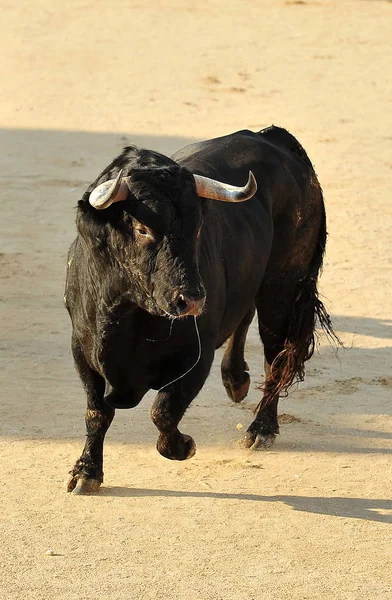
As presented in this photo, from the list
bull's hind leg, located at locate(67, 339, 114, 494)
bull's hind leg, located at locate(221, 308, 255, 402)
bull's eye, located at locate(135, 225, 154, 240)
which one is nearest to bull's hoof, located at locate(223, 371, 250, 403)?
bull's hind leg, located at locate(221, 308, 255, 402)

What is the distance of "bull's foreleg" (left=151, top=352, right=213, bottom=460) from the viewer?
243 inches

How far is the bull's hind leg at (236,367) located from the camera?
794 centimetres

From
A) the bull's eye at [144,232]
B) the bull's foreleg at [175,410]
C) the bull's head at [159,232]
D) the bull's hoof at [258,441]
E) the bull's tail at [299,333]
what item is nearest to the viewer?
the bull's head at [159,232]

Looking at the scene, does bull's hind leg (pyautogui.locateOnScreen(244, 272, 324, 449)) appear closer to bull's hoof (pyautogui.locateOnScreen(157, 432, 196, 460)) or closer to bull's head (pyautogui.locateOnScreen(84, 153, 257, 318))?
bull's hoof (pyautogui.locateOnScreen(157, 432, 196, 460))

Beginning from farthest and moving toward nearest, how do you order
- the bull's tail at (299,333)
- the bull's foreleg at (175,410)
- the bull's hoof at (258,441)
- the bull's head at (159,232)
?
the bull's tail at (299,333)
the bull's hoof at (258,441)
the bull's foreleg at (175,410)
the bull's head at (159,232)

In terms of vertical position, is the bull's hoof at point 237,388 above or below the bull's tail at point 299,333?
below

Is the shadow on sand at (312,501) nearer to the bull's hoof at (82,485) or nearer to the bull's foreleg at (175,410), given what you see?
the bull's hoof at (82,485)

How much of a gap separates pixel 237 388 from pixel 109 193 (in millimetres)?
2614

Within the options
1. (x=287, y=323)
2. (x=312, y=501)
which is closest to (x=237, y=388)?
(x=287, y=323)

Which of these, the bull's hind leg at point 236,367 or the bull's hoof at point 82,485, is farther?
the bull's hind leg at point 236,367

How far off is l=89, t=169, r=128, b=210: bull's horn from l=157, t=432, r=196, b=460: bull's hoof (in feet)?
4.08

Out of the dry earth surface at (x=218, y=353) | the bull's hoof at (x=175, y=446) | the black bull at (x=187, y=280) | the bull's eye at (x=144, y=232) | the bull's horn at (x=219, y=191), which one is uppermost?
the bull's horn at (x=219, y=191)

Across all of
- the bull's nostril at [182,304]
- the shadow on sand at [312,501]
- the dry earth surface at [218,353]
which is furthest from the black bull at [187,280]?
the dry earth surface at [218,353]

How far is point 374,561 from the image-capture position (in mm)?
5809
